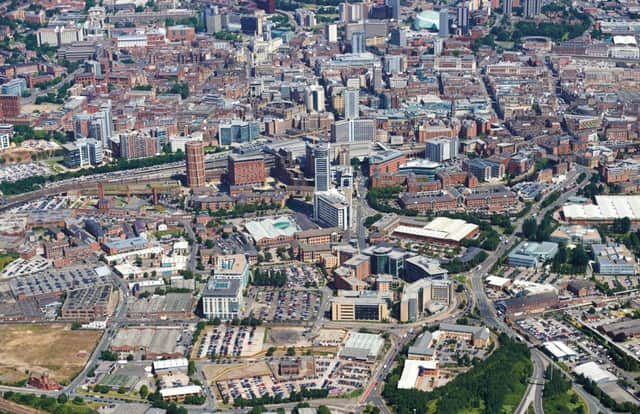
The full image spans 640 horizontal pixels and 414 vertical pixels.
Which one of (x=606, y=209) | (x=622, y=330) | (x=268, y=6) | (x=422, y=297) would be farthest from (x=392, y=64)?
(x=622, y=330)

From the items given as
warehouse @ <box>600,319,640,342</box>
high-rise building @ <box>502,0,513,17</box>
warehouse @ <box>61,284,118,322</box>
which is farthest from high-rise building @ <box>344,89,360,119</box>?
warehouse @ <box>600,319,640,342</box>

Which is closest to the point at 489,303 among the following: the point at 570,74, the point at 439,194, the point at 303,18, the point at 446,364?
the point at 446,364

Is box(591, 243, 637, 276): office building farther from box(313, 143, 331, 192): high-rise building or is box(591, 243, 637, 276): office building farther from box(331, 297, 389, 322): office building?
box(313, 143, 331, 192): high-rise building

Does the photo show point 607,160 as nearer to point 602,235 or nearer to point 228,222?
point 602,235

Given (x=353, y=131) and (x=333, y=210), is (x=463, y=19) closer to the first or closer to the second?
(x=353, y=131)

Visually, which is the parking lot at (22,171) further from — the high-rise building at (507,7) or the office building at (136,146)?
the high-rise building at (507,7)

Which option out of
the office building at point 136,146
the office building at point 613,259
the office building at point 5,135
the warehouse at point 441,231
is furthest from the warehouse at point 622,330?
the office building at point 5,135
